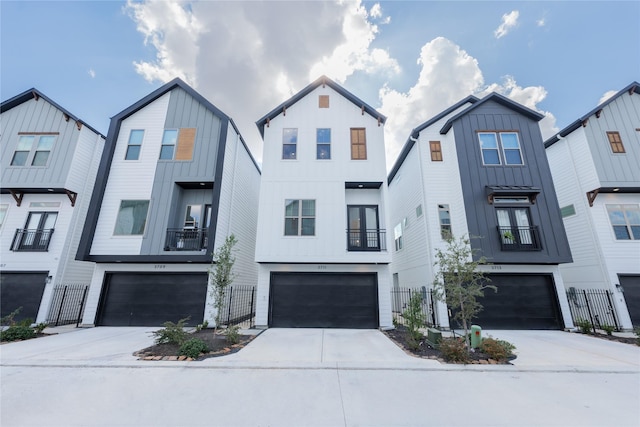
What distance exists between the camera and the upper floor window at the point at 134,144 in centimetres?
1254

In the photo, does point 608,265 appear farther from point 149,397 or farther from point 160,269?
point 160,269

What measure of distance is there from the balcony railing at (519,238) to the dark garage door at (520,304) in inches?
55.0

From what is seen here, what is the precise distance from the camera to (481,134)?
42.8 ft

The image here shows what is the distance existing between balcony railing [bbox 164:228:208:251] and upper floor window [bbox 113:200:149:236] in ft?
4.55

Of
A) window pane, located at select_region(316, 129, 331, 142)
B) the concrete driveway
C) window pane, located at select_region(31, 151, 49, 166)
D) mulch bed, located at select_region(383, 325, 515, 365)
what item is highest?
window pane, located at select_region(316, 129, 331, 142)

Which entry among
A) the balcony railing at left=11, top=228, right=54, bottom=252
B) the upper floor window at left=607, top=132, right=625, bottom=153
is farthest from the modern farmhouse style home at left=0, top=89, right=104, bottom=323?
the upper floor window at left=607, top=132, right=625, bottom=153

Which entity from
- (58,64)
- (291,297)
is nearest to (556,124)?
(291,297)

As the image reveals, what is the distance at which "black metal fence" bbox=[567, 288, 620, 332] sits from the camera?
11.3m

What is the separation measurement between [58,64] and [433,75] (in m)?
21.8

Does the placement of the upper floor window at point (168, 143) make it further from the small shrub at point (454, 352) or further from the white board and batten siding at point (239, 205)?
the small shrub at point (454, 352)

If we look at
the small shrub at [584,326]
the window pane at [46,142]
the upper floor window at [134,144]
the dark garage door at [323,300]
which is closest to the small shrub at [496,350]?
the dark garage door at [323,300]

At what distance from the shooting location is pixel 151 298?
1157cm

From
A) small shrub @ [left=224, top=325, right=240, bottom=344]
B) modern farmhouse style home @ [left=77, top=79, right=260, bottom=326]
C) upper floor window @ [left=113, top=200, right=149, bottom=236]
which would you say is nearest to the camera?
small shrub @ [left=224, top=325, right=240, bottom=344]

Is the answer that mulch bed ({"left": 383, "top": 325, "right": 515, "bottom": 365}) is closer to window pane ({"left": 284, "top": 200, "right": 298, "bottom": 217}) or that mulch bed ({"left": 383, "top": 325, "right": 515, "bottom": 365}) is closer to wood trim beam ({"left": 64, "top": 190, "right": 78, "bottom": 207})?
window pane ({"left": 284, "top": 200, "right": 298, "bottom": 217})
